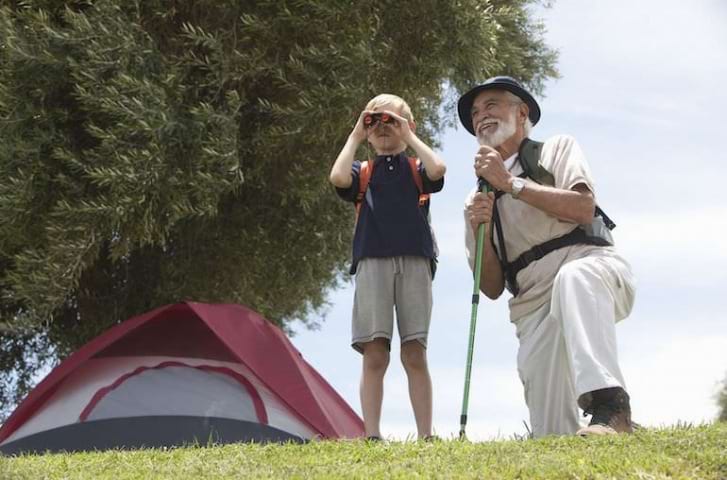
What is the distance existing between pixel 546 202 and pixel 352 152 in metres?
1.91

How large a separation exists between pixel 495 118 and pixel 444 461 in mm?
2489

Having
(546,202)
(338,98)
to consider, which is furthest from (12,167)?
(546,202)

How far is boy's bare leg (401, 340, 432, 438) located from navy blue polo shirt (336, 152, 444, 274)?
707 millimetres

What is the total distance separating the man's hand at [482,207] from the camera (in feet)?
22.7

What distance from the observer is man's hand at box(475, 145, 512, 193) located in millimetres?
6668

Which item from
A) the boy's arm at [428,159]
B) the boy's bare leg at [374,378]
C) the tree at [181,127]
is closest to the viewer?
the boy's bare leg at [374,378]

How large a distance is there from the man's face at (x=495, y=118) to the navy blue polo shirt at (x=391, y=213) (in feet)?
2.78

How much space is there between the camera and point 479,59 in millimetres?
13180

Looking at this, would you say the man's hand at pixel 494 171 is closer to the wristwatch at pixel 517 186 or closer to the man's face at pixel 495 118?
the wristwatch at pixel 517 186

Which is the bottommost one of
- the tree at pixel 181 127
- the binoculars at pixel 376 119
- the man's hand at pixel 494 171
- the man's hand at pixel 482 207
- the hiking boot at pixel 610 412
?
the hiking boot at pixel 610 412

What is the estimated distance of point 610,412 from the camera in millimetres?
6086

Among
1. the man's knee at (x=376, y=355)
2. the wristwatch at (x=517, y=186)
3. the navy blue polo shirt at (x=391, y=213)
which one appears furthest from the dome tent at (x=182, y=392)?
the wristwatch at (x=517, y=186)

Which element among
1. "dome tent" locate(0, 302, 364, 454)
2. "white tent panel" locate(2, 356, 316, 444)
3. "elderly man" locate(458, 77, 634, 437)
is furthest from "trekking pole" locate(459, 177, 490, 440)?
"white tent panel" locate(2, 356, 316, 444)

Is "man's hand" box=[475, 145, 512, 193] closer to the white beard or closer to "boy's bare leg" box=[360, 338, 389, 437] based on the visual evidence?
the white beard
